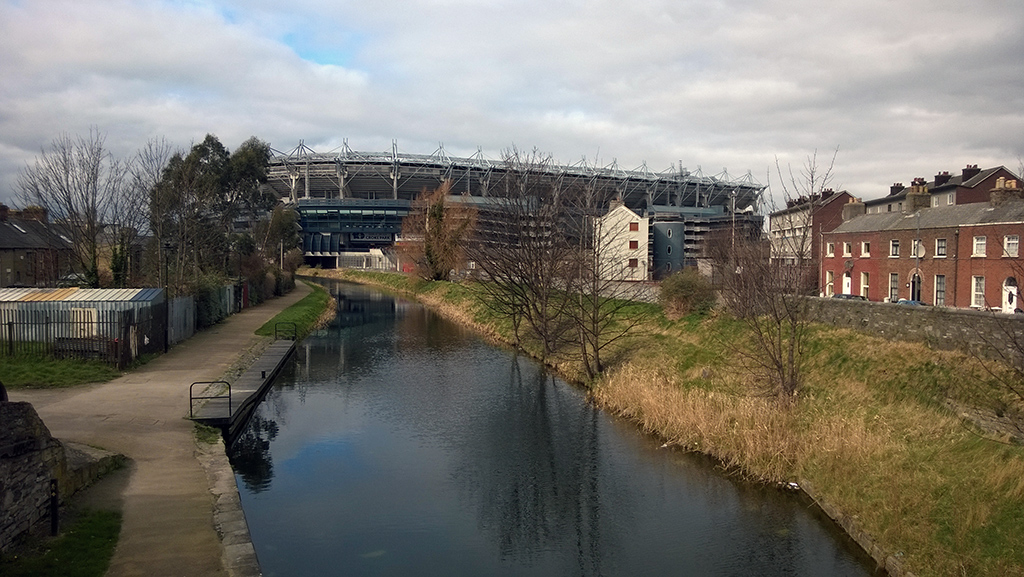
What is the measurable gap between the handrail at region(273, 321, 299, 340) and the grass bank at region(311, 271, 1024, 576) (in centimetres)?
1440

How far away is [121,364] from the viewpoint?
1869 cm

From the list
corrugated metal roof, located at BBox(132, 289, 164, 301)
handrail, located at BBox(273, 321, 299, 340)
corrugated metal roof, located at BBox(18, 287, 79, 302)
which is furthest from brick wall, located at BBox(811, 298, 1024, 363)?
corrugated metal roof, located at BBox(18, 287, 79, 302)

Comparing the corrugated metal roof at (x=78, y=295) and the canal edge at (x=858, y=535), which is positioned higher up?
the corrugated metal roof at (x=78, y=295)

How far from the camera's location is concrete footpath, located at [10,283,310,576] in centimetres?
802

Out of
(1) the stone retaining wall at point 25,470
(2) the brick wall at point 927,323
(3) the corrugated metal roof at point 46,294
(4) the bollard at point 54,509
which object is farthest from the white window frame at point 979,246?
(3) the corrugated metal roof at point 46,294

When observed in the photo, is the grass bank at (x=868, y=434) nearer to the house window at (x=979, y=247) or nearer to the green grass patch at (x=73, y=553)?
the green grass patch at (x=73, y=553)

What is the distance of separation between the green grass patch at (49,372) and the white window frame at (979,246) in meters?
29.6

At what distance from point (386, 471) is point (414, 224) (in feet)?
154

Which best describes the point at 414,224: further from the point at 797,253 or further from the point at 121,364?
the point at 797,253

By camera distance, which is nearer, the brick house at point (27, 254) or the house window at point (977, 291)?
the house window at point (977, 291)

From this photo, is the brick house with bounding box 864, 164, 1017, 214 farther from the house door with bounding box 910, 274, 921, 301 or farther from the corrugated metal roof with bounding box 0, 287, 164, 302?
the corrugated metal roof with bounding box 0, 287, 164, 302

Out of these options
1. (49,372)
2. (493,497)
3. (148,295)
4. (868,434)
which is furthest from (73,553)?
(148,295)

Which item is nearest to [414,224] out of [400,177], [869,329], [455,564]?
[400,177]

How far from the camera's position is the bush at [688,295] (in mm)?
23531
